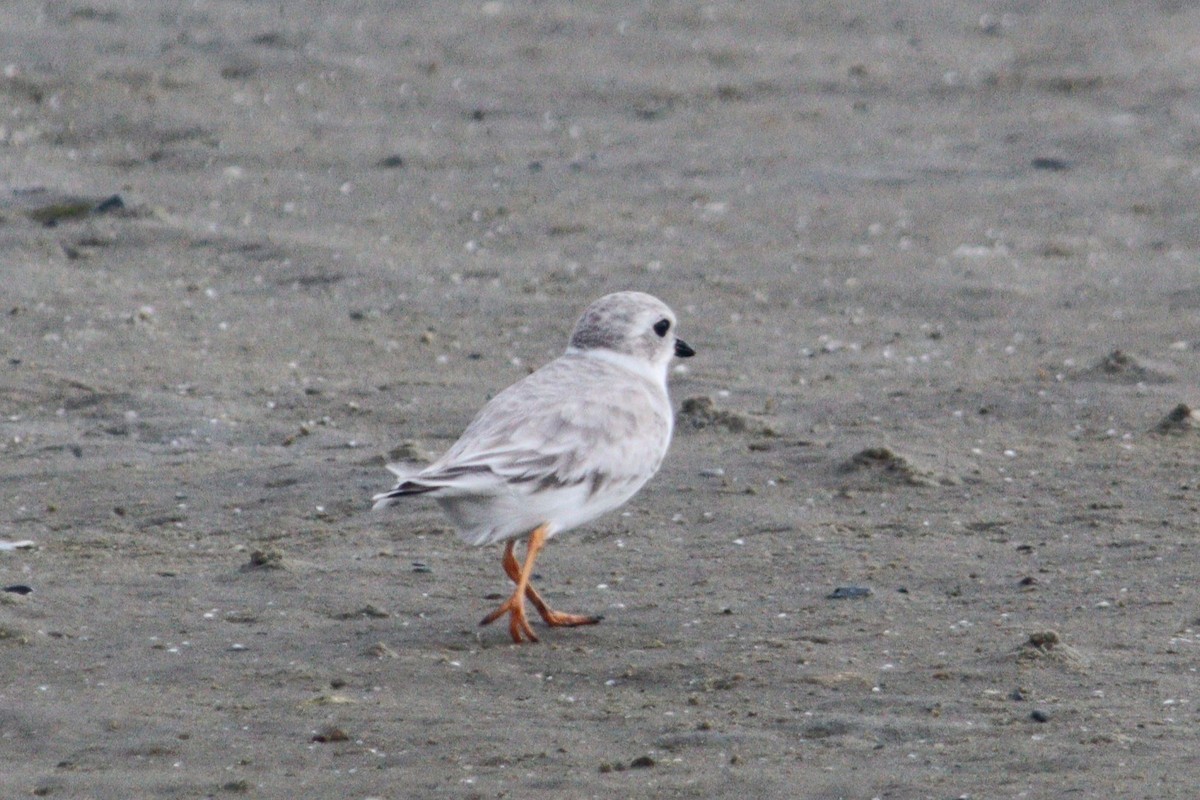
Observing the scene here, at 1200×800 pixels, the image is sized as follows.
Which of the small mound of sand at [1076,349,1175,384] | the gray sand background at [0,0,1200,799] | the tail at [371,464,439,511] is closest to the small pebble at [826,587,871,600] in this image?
the gray sand background at [0,0,1200,799]

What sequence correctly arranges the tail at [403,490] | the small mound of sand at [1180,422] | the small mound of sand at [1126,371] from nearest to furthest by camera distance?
1. the tail at [403,490]
2. the small mound of sand at [1180,422]
3. the small mound of sand at [1126,371]

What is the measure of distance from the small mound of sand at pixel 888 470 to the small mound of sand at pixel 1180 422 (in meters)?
1.03

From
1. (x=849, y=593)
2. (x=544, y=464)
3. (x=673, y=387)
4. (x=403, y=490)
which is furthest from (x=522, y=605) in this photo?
(x=673, y=387)

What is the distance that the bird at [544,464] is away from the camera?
5629 mm

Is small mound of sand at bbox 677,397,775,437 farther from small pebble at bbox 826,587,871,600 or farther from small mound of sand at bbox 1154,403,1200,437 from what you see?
small pebble at bbox 826,587,871,600

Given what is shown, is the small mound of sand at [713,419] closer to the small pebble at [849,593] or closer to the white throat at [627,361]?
the white throat at [627,361]

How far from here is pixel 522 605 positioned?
5.77 meters

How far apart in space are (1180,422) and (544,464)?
10.6 ft

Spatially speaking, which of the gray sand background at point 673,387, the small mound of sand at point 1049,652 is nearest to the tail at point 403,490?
the gray sand background at point 673,387

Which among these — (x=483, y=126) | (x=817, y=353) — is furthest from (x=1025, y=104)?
(x=817, y=353)

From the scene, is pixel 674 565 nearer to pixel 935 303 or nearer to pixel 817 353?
pixel 817 353

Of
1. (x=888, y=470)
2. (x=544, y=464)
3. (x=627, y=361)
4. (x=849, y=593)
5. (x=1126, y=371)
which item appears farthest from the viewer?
(x=1126, y=371)

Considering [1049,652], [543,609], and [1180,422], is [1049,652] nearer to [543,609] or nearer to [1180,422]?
[543,609]

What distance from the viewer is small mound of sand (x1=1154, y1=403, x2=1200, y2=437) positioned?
7.76 m
